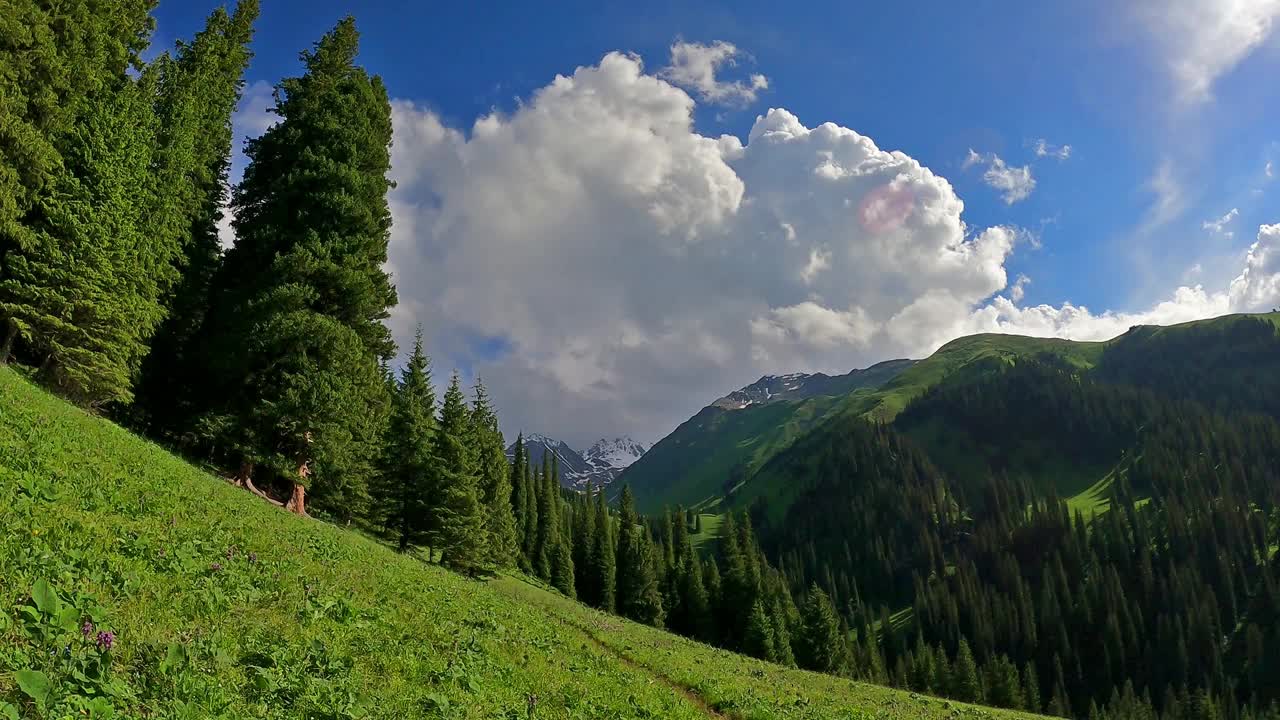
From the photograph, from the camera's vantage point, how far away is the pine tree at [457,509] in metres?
52.5

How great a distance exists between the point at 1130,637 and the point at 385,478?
187721 millimetres

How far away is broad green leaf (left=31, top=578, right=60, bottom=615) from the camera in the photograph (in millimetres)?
6824

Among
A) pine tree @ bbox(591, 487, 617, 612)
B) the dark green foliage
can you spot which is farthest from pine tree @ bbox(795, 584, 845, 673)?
the dark green foliage

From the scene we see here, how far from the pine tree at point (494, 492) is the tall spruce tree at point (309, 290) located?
27.4 meters

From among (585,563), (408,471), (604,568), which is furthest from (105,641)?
(585,563)

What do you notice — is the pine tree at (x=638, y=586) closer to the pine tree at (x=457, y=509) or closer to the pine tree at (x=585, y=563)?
the pine tree at (x=585, y=563)

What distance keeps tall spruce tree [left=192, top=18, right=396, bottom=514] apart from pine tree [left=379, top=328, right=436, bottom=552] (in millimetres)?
16510

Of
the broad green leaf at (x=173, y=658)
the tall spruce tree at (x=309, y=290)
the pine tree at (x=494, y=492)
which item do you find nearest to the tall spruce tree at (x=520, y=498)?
the pine tree at (x=494, y=492)

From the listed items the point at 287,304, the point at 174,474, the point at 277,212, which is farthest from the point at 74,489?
the point at 277,212

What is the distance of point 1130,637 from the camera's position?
162500 mm

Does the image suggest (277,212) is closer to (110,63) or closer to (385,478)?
(110,63)

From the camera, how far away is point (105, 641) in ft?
22.4

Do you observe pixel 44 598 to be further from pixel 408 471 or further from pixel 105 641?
pixel 408 471

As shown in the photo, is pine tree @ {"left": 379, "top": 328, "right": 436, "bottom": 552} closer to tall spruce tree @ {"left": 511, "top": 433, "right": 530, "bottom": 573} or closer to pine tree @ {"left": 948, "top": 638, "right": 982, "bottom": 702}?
tall spruce tree @ {"left": 511, "top": 433, "right": 530, "bottom": 573}
